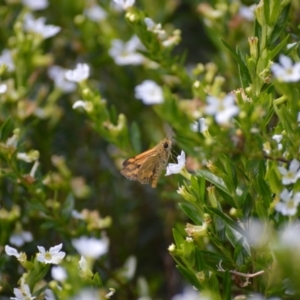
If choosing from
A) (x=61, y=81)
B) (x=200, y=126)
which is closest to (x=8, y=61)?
(x=61, y=81)

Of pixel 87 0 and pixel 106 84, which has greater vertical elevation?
pixel 87 0

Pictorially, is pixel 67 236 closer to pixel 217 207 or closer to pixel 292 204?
pixel 217 207

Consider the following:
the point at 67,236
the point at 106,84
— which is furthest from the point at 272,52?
the point at 106,84

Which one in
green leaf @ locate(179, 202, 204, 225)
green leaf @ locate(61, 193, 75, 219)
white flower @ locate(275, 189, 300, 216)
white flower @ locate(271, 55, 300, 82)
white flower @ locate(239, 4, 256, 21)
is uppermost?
white flower @ locate(271, 55, 300, 82)

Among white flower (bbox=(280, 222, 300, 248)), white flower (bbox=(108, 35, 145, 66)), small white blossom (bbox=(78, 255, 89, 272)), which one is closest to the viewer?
white flower (bbox=(280, 222, 300, 248))

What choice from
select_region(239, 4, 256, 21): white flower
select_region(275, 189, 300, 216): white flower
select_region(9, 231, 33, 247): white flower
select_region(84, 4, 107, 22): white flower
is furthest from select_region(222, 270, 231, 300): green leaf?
select_region(84, 4, 107, 22): white flower

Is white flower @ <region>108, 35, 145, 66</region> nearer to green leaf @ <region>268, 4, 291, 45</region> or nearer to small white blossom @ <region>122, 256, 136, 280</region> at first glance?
small white blossom @ <region>122, 256, 136, 280</region>

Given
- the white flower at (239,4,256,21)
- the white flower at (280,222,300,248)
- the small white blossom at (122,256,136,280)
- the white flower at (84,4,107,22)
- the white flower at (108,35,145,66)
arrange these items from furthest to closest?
the white flower at (84,4,107,22)
the white flower at (108,35,145,66)
the white flower at (239,4,256,21)
the small white blossom at (122,256,136,280)
the white flower at (280,222,300,248)
